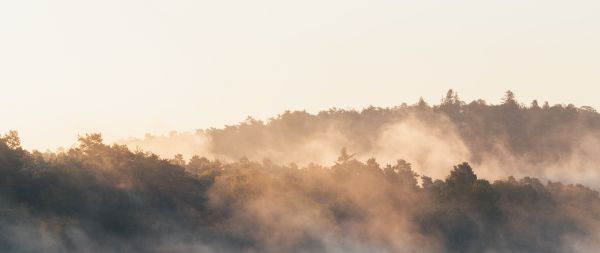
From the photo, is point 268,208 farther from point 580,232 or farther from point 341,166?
point 580,232

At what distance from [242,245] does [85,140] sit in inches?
553

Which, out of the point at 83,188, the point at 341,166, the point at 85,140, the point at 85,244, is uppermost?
the point at 341,166

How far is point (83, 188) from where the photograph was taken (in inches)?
2940

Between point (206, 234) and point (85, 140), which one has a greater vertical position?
point (85, 140)

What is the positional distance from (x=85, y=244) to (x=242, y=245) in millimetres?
14298

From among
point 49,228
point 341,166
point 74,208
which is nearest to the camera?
point 49,228

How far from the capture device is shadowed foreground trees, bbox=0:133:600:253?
236 ft

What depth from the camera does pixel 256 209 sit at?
289 ft

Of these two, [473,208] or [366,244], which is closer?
[366,244]

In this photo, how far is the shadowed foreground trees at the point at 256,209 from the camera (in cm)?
7206

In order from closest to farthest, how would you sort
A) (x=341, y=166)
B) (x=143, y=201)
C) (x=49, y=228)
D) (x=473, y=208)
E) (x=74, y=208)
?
(x=49, y=228) < (x=74, y=208) < (x=143, y=201) < (x=473, y=208) < (x=341, y=166)

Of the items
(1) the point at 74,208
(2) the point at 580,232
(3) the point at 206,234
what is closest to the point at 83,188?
(1) the point at 74,208

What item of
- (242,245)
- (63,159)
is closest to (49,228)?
(63,159)

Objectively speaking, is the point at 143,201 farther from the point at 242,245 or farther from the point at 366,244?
the point at 366,244
